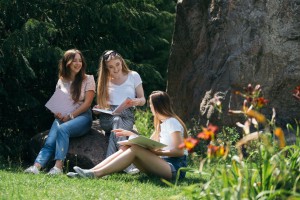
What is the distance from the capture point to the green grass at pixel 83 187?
577 centimetres

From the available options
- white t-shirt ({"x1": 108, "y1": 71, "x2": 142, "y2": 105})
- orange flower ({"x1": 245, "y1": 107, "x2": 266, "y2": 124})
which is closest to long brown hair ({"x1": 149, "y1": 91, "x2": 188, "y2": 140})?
white t-shirt ({"x1": 108, "y1": 71, "x2": 142, "y2": 105})

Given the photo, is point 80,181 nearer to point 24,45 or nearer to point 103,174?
point 103,174

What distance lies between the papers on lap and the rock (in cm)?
210

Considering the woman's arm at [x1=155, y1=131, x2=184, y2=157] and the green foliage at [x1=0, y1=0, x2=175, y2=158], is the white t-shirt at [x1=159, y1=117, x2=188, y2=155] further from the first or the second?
the green foliage at [x1=0, y1=0, x2=175, y2=158]

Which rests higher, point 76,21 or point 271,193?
point 76,21

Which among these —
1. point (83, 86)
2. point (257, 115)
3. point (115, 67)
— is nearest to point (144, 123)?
point (83, 86)

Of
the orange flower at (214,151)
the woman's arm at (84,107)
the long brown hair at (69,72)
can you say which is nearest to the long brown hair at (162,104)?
the woman's arm at (84,107)

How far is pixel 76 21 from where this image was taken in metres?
10.6

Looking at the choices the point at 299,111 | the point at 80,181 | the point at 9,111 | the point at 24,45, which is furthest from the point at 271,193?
the point at 9,111

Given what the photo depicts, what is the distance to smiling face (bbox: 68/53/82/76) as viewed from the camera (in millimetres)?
7973

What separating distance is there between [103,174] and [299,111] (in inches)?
128

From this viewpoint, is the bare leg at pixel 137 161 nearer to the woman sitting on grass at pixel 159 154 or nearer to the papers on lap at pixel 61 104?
the woman sitting on grass at pixel 159 154

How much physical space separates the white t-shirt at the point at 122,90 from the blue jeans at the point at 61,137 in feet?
1.27

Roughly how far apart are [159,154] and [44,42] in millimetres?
2925
